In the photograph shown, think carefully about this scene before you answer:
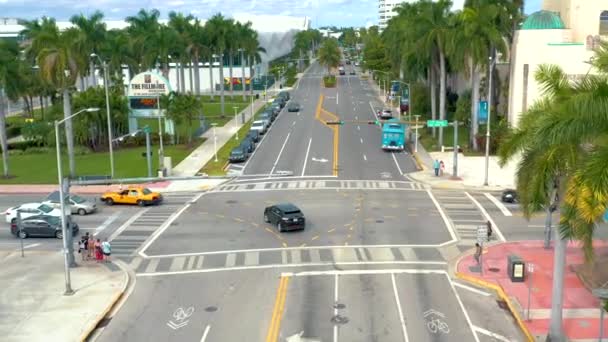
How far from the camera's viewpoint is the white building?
60.0 metres

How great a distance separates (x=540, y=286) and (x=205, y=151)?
4656cm

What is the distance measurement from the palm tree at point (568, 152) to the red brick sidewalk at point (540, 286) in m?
2.05

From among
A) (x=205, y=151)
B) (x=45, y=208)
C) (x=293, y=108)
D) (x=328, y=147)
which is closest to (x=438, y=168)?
(x=328, y=147)

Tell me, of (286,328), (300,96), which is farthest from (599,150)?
(300,96)

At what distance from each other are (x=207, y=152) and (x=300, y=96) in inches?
2519

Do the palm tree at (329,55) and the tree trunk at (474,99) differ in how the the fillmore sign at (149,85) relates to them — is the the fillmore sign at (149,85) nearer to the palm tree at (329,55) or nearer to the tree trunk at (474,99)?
the tree trunk at (474,99)

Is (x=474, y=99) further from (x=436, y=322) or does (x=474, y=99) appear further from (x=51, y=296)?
(x=51, y=296)

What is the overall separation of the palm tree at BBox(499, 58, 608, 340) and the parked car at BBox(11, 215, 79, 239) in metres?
26.3

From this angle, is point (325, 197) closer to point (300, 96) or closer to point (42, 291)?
point (42, 291)

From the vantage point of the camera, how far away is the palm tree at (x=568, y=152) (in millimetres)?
16391

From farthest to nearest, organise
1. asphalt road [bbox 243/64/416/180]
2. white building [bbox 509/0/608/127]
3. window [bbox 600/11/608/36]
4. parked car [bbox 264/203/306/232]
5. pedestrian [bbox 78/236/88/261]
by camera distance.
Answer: window [bbox 600/11/608/36], white building [bbox 509/0/608/127], asphalt road [bbox 243/64/416/180], parked car [bbox 264/203/306/232], pedestrian [bbox 78/236/88/261]

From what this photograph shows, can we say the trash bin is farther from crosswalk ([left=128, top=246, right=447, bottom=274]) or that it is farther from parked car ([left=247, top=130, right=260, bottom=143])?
parked car ([left=247, top=130, right=260, bottom=143])

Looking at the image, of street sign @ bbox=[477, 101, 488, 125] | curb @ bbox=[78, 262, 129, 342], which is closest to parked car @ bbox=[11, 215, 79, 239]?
curb @ bbox=[78, 262, 129, 342]

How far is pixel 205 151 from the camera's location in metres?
68.6
